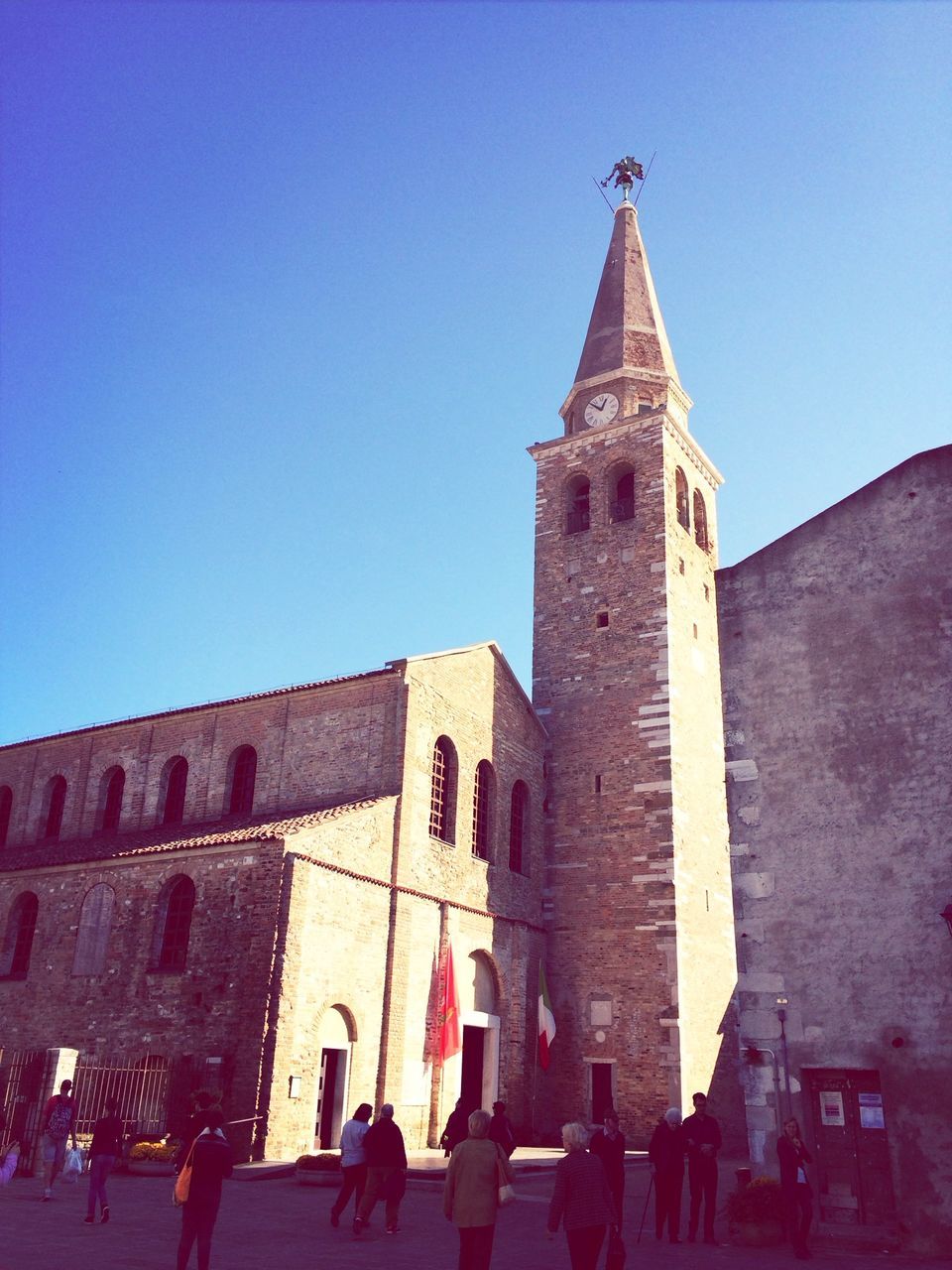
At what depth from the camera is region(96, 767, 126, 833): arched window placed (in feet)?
83.8

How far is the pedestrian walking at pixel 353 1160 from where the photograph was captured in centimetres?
1152

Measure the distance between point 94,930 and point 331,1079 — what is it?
568 centimetres

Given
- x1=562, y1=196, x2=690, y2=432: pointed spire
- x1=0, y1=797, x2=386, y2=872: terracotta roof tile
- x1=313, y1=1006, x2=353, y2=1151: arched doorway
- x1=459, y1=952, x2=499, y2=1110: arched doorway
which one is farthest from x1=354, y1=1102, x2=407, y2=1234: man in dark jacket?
x1=562, y1=196, x2=690, y2=432: pointed spire

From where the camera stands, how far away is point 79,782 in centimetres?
2622

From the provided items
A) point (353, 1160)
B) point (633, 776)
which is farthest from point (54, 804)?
point (353, 1160)

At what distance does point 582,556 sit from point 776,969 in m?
16.6

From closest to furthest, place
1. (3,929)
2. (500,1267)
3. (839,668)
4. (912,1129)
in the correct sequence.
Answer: (500,1267) → (912,1129) → (839,668) → (3,929)

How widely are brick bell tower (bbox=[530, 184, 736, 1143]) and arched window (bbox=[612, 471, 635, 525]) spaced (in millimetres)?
48

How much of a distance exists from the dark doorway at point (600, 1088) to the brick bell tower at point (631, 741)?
0.04m

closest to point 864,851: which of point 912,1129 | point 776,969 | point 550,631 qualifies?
point 776,969

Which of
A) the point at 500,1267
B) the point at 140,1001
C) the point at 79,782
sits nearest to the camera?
the point at 500,1267

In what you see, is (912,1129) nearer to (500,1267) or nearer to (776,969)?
(776,969)

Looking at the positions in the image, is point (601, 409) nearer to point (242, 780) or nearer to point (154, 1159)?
point (242, 780)

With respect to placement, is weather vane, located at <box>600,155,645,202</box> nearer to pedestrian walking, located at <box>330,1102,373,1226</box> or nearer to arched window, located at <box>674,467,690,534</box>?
arched window, located at <box>674,467,690,534</box>
